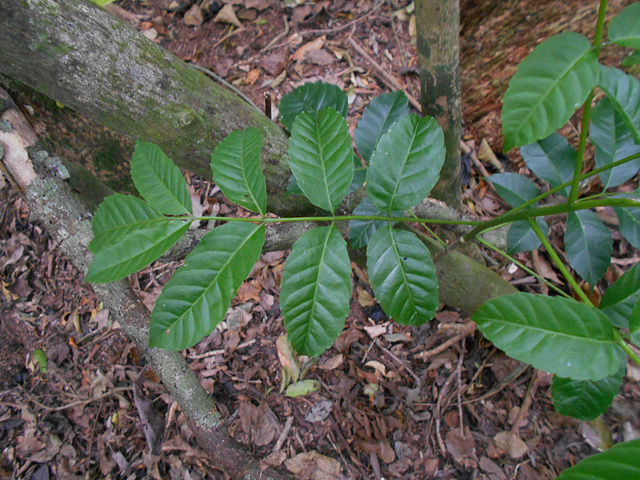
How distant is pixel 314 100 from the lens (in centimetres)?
122

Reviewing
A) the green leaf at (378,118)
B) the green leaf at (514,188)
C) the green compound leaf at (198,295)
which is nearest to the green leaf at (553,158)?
the green leaf at (514,188)

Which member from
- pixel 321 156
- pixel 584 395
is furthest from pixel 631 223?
pixel 321 156

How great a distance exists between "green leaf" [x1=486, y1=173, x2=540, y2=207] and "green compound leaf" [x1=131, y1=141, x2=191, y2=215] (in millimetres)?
1002

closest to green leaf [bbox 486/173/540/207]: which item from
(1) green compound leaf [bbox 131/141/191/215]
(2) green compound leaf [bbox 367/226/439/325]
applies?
(2) green compound leaf [bbox 367/226/439/325]

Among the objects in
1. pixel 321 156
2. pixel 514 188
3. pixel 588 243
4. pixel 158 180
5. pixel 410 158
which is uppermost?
pixel 158 180

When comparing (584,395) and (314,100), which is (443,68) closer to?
(314,100)

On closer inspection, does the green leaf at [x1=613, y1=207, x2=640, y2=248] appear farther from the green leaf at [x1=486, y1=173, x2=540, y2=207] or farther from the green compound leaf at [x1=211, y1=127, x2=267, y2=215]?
the green compound leaf at [x1=211, y1=127, x2=267, y2=215]

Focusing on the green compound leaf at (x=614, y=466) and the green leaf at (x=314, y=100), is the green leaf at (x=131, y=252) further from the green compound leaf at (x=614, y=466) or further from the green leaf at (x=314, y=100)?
the green compound leaf at (x=614, y=466)

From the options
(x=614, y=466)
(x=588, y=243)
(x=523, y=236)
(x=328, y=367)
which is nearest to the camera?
(x=614, y=466)

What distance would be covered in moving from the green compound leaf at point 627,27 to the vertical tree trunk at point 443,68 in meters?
0.86

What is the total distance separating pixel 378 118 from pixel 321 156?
1.45 feet

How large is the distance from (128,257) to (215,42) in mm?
2250

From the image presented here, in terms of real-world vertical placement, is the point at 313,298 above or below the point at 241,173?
below

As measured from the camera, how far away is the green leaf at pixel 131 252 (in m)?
0.81
